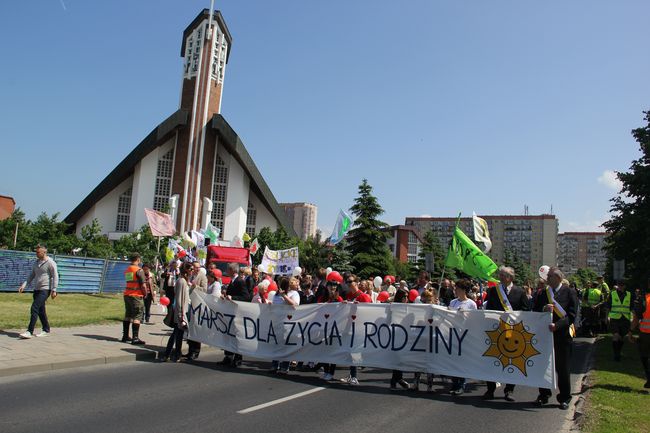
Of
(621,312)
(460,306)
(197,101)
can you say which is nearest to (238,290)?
(460,306)

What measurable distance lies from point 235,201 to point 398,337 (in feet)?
148

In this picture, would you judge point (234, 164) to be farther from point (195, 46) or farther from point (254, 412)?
point (254, 412)

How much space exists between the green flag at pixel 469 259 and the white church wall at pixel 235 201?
38889mm

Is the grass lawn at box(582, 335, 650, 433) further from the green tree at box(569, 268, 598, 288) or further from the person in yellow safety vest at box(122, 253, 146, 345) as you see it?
the green tree at box(569, 268, 598, 288)

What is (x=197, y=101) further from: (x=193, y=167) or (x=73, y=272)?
(x=73, y=272)

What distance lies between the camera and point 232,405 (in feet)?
22.7

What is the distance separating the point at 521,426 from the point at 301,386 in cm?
327

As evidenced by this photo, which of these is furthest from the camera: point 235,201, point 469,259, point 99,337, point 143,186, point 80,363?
point 235,201

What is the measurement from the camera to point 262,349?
9664 millimetres

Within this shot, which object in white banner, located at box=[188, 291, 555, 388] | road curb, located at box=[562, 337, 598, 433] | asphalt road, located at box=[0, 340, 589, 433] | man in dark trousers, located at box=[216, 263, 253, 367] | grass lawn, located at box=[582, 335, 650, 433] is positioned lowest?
asphalt road, located at box=[0, 340, 589, 433]

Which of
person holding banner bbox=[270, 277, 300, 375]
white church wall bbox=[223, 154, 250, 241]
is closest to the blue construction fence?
person holding banner bbox=[270, 277, 300, 375]

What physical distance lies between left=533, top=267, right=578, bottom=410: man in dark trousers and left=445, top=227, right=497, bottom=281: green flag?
5.69m

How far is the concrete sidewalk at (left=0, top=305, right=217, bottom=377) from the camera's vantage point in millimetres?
8516

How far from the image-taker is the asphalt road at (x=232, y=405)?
5.96 meters
